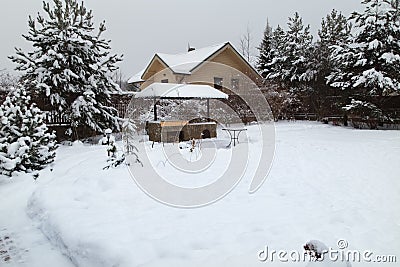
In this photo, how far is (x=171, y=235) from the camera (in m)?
2.95

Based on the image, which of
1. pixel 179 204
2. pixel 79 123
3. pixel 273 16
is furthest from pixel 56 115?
pixel 273 16

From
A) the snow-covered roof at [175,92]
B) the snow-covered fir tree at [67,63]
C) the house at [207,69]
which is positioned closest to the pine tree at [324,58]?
the house at [207,69]

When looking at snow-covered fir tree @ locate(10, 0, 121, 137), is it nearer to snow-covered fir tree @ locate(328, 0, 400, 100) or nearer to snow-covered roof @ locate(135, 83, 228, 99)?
snow-covered roof @ locate(135, 83, 228, 99)

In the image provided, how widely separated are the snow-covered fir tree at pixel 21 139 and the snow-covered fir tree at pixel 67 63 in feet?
11.3

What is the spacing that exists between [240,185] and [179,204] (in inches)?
51.5

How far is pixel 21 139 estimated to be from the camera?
5.73 metres

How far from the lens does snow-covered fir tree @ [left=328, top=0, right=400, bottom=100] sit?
1275 centimetres

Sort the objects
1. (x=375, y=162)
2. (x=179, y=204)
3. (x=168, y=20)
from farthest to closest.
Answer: (x=168, y=20) → (x=375, y=162) → (x=179, y=204)

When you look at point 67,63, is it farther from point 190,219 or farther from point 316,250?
point 316,250

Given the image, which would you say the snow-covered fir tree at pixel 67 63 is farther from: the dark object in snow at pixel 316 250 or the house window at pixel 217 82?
the house window at pixel 217 82

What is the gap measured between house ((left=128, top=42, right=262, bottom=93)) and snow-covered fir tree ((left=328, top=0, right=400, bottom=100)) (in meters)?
7.23

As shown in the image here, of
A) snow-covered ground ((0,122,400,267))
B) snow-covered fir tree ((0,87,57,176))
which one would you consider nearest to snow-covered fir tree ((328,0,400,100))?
snow-covered ground ((0,122,400,267))

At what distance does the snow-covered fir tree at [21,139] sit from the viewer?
5609 mm

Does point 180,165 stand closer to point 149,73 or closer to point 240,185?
point 240,185
